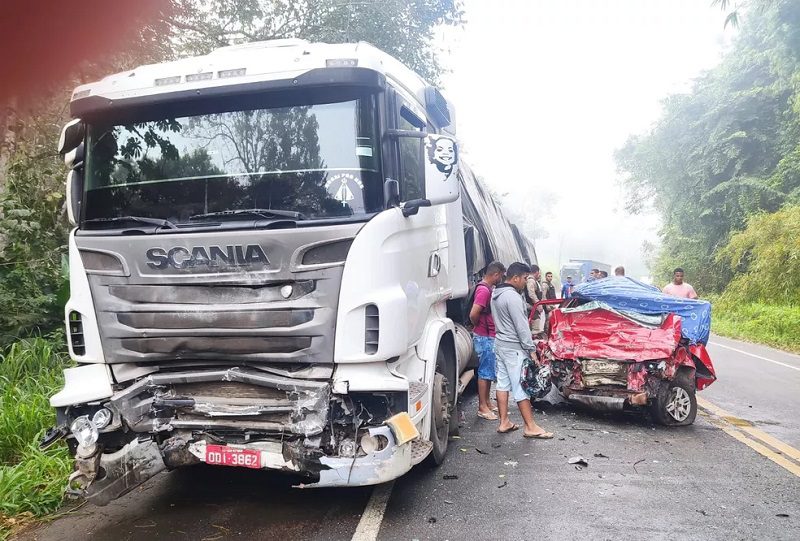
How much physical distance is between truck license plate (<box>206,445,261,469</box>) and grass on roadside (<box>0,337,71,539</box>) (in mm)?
1378

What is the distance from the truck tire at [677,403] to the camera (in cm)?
591

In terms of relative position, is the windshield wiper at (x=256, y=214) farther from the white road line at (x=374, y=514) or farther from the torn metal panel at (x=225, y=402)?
the white road line at (x=374, y=514)

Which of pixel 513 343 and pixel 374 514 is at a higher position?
pixel 513 343

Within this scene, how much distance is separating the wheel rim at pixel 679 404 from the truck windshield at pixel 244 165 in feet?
13.2

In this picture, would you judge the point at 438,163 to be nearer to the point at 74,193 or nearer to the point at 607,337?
the point at 74,193

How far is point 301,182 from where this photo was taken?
12.0 feet

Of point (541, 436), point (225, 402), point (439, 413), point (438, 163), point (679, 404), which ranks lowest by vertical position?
point (541, 436)

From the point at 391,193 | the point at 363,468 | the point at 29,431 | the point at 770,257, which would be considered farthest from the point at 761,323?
the point at 29,431

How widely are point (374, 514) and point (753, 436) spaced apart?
401 cm

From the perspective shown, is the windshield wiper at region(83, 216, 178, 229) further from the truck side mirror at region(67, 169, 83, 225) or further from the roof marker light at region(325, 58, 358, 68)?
the roof marker light at region(325, 58, 358, 68)

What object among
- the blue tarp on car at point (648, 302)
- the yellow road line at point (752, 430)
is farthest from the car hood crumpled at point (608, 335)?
the yellow road line at point (752, 430)

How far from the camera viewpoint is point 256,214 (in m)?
3.61

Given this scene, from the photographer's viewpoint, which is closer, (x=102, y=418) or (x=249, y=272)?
(x=249, y=272)

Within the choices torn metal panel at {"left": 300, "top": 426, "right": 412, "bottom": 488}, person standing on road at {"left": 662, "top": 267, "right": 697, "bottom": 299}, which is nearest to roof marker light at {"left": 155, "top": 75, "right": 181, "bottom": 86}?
torn metal panel at {"left": 300, "top": 426, "right": 412, "bottom": 488}
